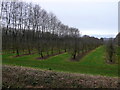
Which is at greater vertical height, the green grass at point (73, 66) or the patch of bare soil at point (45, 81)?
the patch of bare soil at point (45, 81)

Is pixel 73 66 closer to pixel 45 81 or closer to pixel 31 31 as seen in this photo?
pixel 45 81

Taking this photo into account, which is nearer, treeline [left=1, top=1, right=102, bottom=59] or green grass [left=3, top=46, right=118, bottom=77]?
green grass [left=3, top=46, right=118, bottom=77]

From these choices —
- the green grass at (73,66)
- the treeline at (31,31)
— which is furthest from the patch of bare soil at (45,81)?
the treeline at (31,31)

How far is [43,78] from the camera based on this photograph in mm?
6426

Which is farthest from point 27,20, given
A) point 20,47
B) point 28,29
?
point 20,47

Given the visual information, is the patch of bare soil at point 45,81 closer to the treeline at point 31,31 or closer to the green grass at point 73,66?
the green grass at point 73,66

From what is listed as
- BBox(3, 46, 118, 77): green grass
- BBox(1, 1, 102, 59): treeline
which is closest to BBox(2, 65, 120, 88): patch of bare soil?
BBox(3, 46, 118, 77): green grass

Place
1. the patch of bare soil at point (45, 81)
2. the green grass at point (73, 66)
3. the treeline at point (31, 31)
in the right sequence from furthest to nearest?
the treeline at point (31, 31)
the green grass at point (73, 66)
the patch of bare soil at point (45, 81)

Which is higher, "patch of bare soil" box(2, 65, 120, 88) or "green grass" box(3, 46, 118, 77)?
"patch of bare soil" box(2, 65, 120, 88)

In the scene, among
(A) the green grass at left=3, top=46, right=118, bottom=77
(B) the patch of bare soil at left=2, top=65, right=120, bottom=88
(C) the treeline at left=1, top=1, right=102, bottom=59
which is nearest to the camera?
(B) the patch of bare soil at left=2, top=65, right=120, bottom=88

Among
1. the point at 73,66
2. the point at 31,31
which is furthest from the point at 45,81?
the point at 31,31

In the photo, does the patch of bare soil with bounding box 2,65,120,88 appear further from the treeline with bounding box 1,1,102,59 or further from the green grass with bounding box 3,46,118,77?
the treeline with bounding box 1,1,102,59

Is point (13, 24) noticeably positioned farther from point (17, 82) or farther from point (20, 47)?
point (17, 82)

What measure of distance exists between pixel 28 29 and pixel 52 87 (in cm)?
4479
